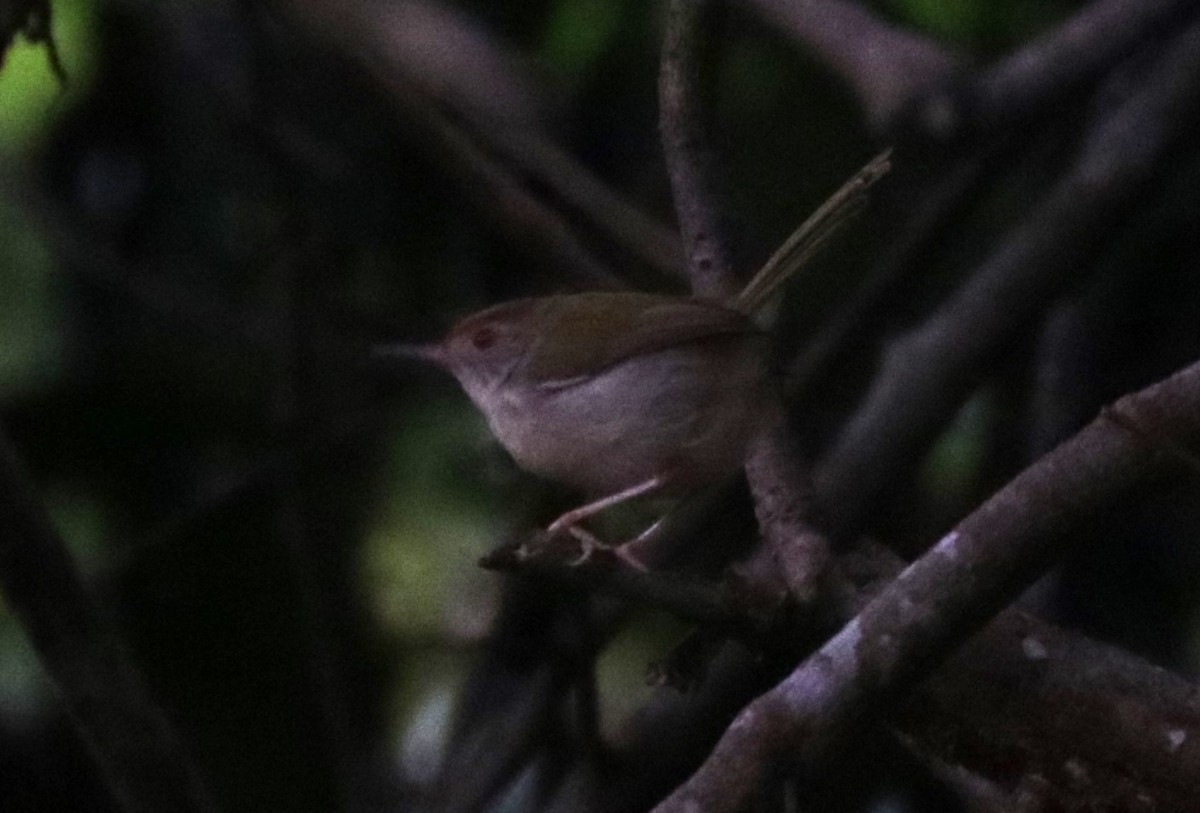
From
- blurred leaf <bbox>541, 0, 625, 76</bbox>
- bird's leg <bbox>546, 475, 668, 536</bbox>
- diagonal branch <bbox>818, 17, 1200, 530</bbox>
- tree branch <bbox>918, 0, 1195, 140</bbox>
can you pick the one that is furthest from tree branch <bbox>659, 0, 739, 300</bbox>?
blurred leaf <bbox>541, 0, 625, 76</bbox>

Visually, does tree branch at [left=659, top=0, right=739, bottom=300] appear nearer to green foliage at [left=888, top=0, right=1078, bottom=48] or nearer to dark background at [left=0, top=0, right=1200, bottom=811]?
dark background at [left=0, top=0, right=1200, bottom=811]

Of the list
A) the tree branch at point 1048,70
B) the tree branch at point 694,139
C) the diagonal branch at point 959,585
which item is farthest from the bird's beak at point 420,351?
the diagonal branch at point 959,585

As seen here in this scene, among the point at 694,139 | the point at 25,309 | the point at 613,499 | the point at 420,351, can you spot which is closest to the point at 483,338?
the point at 420,351

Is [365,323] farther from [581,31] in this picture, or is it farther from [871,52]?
[871,52]

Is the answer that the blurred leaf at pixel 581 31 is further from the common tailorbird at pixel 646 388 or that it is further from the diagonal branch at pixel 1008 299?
the common tailorbird at pixel 646 388

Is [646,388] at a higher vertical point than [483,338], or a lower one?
higher

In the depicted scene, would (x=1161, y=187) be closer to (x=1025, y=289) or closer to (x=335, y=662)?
(x=1025, y=289)

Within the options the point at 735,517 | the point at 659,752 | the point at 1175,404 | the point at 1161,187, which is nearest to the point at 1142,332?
the point at 1161,187
